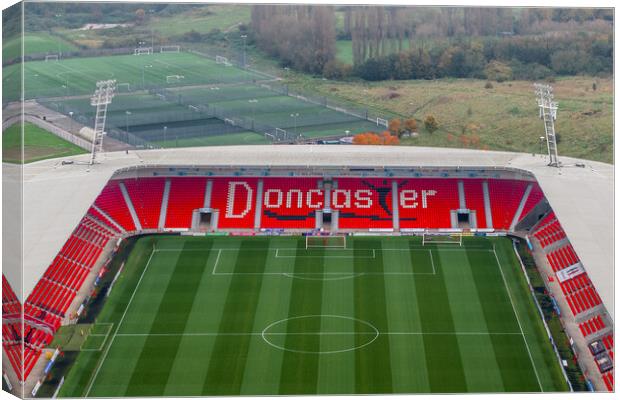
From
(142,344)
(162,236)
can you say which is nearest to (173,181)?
(162,236)

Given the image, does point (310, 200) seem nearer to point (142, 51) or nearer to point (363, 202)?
point (363, 202)

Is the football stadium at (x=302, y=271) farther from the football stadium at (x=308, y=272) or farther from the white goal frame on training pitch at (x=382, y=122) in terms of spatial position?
the white goal frame on training pitch at (x=382, y=122)

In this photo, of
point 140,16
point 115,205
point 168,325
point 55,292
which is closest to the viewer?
point 168,325

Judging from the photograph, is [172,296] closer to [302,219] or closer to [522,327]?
[302,219]

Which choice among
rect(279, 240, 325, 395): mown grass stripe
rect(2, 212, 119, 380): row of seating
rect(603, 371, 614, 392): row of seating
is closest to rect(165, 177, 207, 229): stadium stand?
rect(2, 212, 119, 380): row of seating

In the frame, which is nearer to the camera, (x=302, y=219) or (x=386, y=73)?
(x=302, y=219)

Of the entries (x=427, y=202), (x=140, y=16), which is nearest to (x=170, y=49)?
(x=140, y=16)

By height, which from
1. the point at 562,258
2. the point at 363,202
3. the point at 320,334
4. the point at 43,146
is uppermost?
the point at 43,146
